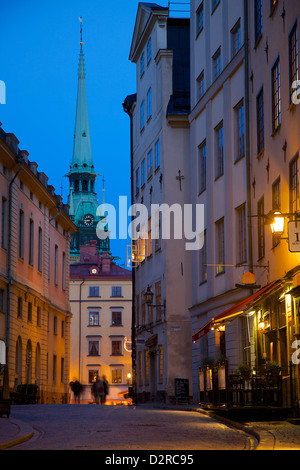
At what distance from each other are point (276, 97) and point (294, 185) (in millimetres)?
3411

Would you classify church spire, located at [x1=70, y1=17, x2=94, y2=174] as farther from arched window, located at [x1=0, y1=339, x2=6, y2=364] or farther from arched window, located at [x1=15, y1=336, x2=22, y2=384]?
arched window, located at [x1=0, y1=339, x2=6, y2=364]

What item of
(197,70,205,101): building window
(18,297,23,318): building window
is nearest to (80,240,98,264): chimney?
(18,297,23,318): building window

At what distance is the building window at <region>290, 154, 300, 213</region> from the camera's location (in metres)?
21.7

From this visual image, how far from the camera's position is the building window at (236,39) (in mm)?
31688

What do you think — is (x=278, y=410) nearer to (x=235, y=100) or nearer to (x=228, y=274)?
(x=228, y=274)

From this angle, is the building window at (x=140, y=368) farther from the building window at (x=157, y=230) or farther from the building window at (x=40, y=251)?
the building window at (x=40, y=251)

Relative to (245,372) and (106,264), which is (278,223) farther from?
(106,264)

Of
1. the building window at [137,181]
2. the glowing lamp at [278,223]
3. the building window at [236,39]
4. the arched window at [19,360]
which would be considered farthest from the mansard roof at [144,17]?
the glowing lamp at [278,223]

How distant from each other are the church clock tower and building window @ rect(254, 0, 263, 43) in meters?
137

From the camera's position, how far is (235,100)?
3114 centimetres

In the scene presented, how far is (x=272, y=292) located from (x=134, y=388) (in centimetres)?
3049

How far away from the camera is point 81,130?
16438 cm

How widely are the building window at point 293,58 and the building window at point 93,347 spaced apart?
82850 mm
